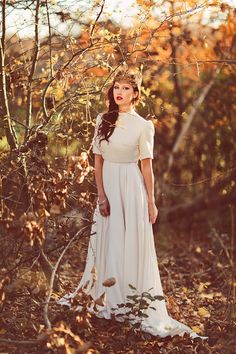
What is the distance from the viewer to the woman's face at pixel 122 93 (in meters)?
5.12

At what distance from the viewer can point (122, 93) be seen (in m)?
5.11

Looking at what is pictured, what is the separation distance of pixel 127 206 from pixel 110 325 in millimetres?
814

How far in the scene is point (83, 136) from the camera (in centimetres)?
544

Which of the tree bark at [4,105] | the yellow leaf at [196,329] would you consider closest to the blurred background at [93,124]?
the tree bark at [4,105]

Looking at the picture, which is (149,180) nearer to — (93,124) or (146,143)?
(146,143)

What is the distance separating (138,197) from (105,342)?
39.7 inches

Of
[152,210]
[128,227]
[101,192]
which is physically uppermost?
[101,192]

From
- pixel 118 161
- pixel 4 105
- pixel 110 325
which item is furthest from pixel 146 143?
pixel 110 325

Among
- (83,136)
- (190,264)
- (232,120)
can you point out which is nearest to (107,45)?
(83,136)

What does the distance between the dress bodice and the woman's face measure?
0.28 ft

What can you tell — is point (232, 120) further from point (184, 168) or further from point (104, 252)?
point (104, 252)

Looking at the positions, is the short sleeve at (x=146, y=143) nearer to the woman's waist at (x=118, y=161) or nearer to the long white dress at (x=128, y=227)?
the long white dress at (x=128, y=227)

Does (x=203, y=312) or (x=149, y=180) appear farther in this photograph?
(x=203, y=312)

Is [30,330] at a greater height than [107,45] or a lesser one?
lesser
